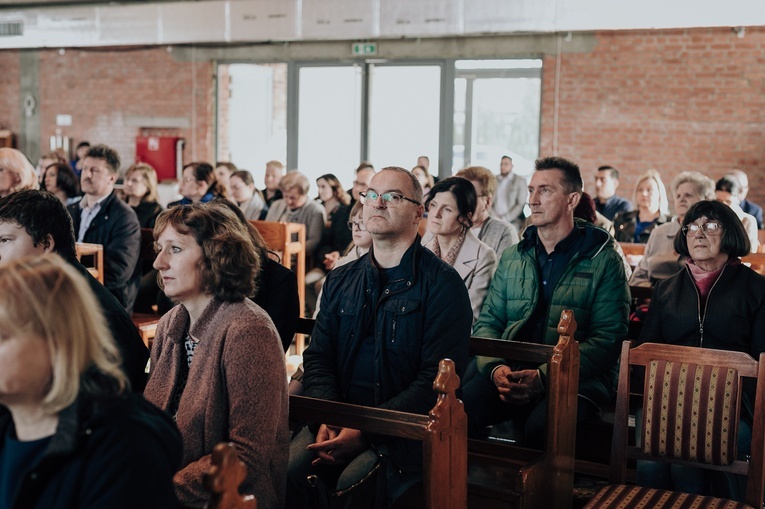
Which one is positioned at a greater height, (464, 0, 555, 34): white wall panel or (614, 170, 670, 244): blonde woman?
(464, 0, 555, 34): white wall panel

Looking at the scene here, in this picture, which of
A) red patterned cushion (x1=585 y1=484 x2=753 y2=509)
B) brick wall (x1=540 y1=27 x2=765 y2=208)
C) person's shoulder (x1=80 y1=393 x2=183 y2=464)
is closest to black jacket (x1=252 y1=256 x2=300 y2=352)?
red patterned cushion (x1=585 y1=484 x2=753 y2=509)

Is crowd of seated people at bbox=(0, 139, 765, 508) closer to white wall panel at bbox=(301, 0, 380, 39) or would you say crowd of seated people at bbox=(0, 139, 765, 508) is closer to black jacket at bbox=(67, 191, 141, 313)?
black jacket at bbox=(67, 191, 141, 313)

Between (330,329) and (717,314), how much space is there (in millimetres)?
1457

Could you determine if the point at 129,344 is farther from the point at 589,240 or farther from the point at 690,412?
the point at 589,240

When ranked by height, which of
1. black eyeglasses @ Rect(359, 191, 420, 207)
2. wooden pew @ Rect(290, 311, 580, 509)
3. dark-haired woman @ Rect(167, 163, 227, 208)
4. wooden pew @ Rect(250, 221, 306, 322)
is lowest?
wooden pew @ Rect(290, 311, 580, 509)

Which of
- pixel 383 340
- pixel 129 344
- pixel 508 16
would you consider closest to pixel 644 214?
pixel 508 16

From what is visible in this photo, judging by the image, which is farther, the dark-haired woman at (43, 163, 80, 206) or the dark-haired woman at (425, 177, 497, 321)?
the dark-haired woman at (43, 163, 80, 206)

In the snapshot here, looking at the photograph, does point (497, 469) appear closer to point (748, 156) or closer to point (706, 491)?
point (706, 491)

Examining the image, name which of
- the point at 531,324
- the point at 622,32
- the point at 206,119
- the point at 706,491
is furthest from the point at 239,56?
the point at 706,491

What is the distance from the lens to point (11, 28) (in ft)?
41.7

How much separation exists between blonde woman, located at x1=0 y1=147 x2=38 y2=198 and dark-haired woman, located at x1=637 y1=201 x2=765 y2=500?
3.95 m

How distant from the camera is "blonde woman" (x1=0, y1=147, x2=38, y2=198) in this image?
18.0 ft

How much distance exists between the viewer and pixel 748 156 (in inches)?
367

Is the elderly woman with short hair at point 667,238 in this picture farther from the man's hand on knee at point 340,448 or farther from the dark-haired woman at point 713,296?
the man's hand on knee at point 340,448
